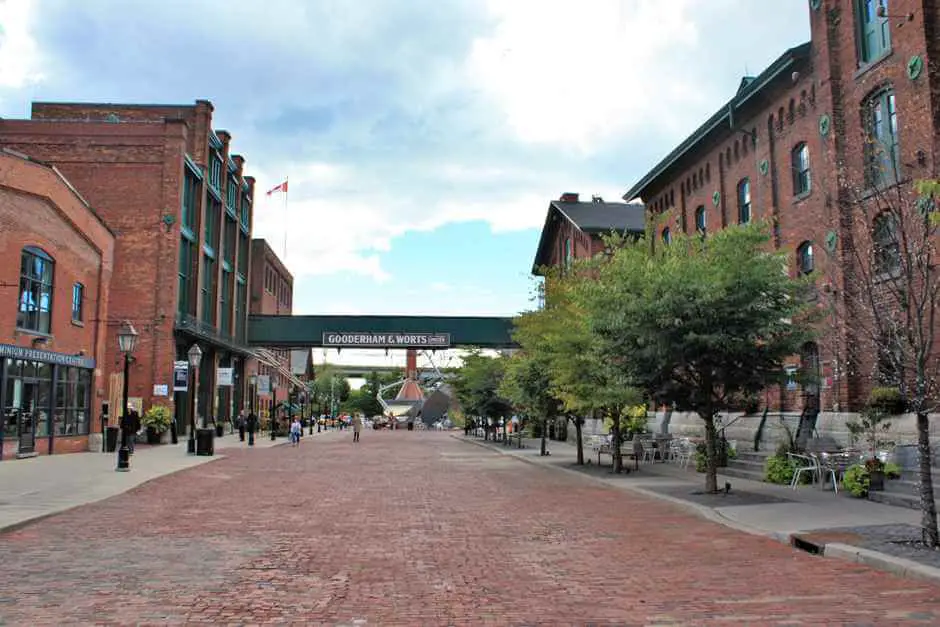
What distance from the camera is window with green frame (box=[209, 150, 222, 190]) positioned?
48.0 metres

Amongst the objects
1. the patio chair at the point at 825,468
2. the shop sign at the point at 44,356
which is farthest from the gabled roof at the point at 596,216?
the patio chair at the point at 825,468

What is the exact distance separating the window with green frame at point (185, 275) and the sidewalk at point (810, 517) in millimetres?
27528

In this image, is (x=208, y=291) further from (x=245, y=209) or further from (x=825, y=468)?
(x=825, y=468)

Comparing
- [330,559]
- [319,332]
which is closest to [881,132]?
[330,559]

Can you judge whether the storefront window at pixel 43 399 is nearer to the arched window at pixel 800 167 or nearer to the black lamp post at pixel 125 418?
the black lamp post at pixel 125 418

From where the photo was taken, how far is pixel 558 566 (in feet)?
29.9

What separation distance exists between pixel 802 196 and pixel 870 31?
14.9ft

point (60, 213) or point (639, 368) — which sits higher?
point (60, 213)

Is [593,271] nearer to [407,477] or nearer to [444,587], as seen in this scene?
[407,477]

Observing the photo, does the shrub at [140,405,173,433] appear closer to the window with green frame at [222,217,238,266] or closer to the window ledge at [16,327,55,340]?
the window ledge at [16,327,55,340]

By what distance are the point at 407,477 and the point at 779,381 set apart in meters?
9.92

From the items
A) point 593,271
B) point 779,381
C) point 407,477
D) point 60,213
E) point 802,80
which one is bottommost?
point 407,477

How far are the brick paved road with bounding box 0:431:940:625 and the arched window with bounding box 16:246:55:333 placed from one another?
1283 cm

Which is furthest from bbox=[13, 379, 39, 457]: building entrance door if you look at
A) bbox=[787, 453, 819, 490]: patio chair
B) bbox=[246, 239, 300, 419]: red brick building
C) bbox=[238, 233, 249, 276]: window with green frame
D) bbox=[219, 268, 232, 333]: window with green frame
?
bbox=[238, 233, 249, 276]: window with green frame
